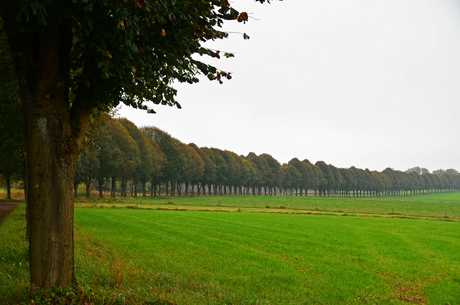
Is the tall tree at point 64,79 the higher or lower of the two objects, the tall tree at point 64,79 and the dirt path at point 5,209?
the higher

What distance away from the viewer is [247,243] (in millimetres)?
18641

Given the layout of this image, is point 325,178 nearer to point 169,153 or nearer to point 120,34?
point 169,153

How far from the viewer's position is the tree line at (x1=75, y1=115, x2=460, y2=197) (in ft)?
196

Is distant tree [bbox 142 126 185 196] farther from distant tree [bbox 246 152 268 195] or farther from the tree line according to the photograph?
distant tree [bbox 246 152 268 195]

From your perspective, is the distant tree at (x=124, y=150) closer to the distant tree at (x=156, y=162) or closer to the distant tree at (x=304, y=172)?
the distant tree at (x=156, y=162)

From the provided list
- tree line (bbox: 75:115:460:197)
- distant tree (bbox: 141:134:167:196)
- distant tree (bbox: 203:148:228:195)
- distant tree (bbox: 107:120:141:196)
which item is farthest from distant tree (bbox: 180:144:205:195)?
distant tree (bbox: 107:120:141:196)

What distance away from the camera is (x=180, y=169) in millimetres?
86688

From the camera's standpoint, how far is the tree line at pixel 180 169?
59844 mm

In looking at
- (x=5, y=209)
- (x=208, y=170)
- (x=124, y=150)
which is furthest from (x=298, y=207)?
(x=5, y=209)

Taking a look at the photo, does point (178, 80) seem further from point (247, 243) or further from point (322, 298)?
point (247, 243)

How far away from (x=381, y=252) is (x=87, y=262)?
16.1 m

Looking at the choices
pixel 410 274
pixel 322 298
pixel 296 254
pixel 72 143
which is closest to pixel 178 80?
pixel 72 143

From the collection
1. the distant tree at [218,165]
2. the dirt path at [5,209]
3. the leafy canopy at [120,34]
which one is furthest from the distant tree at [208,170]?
the leafy canopy at [120,34]

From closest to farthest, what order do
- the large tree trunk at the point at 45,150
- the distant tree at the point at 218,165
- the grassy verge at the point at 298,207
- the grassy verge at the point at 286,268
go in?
the large tree trunk at the point at 45,150 < the grassy verge at the point at 286,268 < the grassy verge at the point at 298,207 < the distant tree at the point at 218,165
